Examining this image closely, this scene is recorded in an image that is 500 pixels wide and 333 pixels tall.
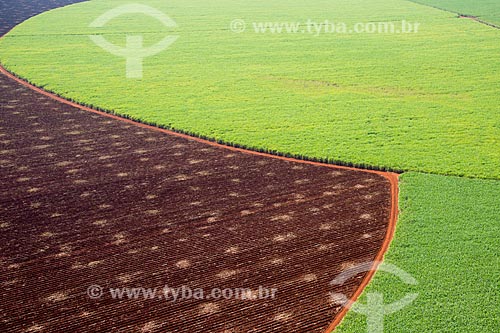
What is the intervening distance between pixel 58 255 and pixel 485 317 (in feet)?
27.9

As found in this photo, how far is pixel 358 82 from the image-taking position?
25609 millimetres

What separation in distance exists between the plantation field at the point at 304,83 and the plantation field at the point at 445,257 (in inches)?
57.9

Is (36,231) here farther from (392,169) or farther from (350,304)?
(392,169)

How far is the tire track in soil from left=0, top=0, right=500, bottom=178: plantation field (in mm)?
2141

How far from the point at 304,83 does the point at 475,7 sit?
29.1 m

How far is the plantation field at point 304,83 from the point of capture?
18.5 m

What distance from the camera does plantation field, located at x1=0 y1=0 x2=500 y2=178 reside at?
18.5 meters
